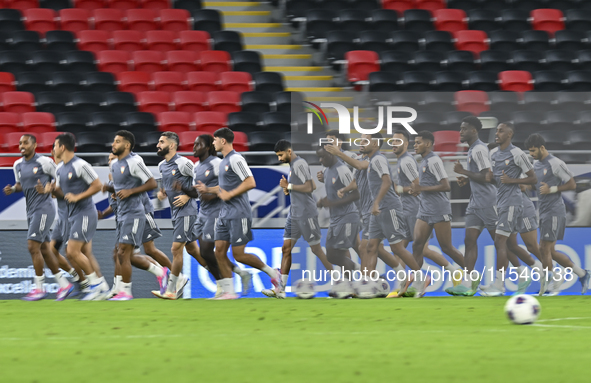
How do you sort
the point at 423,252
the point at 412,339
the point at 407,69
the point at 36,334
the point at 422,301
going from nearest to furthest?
the point at 412,339
the point at 36,334
the point at 422,301
the point at 423,252
the point at 407,69

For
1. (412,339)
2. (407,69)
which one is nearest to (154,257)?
(412,339)

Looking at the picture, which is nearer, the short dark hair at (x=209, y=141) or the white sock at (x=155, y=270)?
the short dark hair at (x=209, y=141)

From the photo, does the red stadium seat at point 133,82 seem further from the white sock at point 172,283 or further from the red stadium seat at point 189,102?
the white sock at point 172,283

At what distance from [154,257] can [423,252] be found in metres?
3.85

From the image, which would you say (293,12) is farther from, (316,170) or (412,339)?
(412,339)

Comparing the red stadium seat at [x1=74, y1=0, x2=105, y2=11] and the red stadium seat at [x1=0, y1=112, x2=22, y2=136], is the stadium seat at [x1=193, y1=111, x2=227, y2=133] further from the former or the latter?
the red stadium seat at [x1=74, y1=0, x2=105, y2=11]

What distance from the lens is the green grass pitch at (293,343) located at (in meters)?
5.50

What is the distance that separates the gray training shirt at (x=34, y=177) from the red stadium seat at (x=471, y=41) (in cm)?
1013

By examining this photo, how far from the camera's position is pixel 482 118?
11.9m

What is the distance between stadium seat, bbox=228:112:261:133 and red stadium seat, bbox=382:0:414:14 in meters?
5.52

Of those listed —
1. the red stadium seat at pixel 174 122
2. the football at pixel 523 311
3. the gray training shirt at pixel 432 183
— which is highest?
the red stadium seat at pixel 174 122

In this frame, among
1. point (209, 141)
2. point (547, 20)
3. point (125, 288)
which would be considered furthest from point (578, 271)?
point (547, 20)

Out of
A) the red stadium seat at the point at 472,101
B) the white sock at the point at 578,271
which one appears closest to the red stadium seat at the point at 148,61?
the red stadium seat at the point at 472,101

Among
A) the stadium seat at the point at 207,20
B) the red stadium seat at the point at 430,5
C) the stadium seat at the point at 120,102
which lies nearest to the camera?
the stadium seat at the point at 120,102
